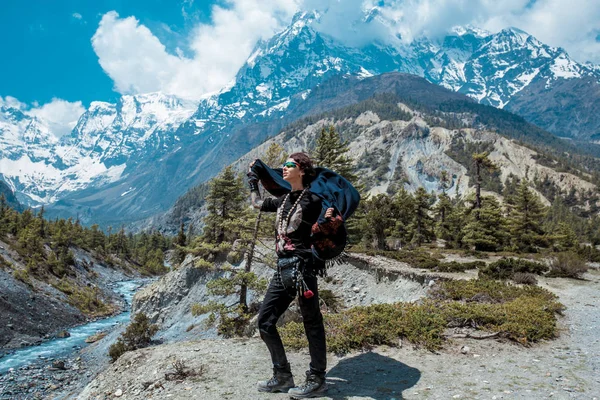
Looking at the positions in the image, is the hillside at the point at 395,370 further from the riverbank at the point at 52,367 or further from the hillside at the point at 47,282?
the hillside at the point at 47,282

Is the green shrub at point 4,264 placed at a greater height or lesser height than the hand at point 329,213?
lesser

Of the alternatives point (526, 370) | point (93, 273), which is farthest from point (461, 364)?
point (93, 273)

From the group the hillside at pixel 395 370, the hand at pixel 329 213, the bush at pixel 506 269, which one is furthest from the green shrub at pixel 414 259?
the hand at pixel 329 213

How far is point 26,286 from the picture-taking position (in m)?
43.5

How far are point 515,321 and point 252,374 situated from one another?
22.1 ft

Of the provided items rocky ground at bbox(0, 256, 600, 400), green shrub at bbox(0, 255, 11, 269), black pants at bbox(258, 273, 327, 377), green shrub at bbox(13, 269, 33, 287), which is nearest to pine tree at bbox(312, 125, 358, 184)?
rocky ground at bbox(0, 256, 600, 400)

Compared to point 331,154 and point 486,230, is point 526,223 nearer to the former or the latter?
point 486,230

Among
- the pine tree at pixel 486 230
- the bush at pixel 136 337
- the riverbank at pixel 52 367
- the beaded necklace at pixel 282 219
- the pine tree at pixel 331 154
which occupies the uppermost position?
the pine tree at pixel 331 154

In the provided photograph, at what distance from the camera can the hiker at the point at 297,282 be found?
209 inches

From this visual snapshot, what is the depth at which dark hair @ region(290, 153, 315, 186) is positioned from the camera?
5.72m

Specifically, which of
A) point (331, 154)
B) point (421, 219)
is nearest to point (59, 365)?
point (331, 154)

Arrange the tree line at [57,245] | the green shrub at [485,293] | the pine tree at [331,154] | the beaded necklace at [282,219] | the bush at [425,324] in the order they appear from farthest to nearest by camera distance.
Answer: the tree line at [57,245]
the pine tree at [331,154]
the green shrub at [485,293]
the bush at [425,324]
the beaded necklace at [282,219]

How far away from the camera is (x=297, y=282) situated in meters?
5.19

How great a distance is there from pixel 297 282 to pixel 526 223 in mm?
38726
